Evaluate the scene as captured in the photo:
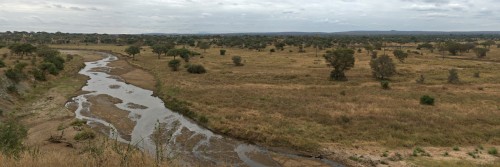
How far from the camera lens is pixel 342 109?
3500cm

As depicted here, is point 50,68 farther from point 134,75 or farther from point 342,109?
point 342,109

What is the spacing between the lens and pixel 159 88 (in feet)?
165

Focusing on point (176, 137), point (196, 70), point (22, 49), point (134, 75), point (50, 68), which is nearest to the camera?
point (176, 137)

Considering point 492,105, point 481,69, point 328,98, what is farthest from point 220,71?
point 481,69

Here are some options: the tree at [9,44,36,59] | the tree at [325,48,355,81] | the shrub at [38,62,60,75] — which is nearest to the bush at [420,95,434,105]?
the tree at [325,48,355,81]

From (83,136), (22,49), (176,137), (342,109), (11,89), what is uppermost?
(22,49)

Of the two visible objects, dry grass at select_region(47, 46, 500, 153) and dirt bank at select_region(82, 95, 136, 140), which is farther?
dirt bank at select_region(82, 95, 136, 140)

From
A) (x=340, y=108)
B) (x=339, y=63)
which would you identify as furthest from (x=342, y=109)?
(x=339, y=63)

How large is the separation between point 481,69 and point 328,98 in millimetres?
40599

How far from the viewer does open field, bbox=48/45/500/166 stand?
27516mm

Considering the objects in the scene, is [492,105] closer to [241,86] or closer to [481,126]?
[481,126]

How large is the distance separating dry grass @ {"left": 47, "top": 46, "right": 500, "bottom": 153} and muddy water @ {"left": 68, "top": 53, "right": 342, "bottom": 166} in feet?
5.67

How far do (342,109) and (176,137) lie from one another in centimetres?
1454

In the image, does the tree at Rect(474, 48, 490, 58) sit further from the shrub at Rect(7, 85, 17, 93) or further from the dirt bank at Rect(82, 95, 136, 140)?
the shrub at Rect(7, 85, 17, 93)
